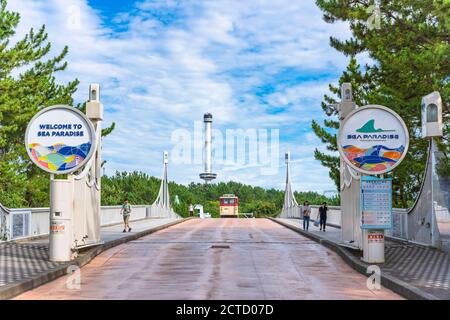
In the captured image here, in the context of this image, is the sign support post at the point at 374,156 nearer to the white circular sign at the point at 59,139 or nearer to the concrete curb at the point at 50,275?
the white circular sign at the point at 59,139

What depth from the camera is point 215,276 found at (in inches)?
566

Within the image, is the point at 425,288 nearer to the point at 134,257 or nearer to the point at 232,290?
the point at 232,290

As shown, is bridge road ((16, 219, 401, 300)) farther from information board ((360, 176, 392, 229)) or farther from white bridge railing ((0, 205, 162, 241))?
white bridge railing ((0, 205, 162, 241))

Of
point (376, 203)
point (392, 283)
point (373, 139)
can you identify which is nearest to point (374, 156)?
point (373, 139)

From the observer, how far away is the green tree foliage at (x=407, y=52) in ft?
74.8

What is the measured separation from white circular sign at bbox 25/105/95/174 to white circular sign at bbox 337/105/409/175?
22.5 feet

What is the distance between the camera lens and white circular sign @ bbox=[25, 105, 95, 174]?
57.7 feet

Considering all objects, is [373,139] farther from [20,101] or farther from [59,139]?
[20,101]

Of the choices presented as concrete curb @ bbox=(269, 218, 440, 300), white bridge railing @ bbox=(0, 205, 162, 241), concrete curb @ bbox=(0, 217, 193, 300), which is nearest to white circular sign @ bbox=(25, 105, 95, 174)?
concrete curb @ bbox=(0, 217, 193, 300)

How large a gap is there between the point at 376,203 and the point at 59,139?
846 cm

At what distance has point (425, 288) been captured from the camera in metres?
11.5

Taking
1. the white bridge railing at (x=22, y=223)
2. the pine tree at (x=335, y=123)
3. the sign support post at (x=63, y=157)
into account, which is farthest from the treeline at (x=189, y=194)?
the sign support post at (x=63, y=157)

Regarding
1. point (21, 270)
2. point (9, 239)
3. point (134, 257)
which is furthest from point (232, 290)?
point (9, 239)
